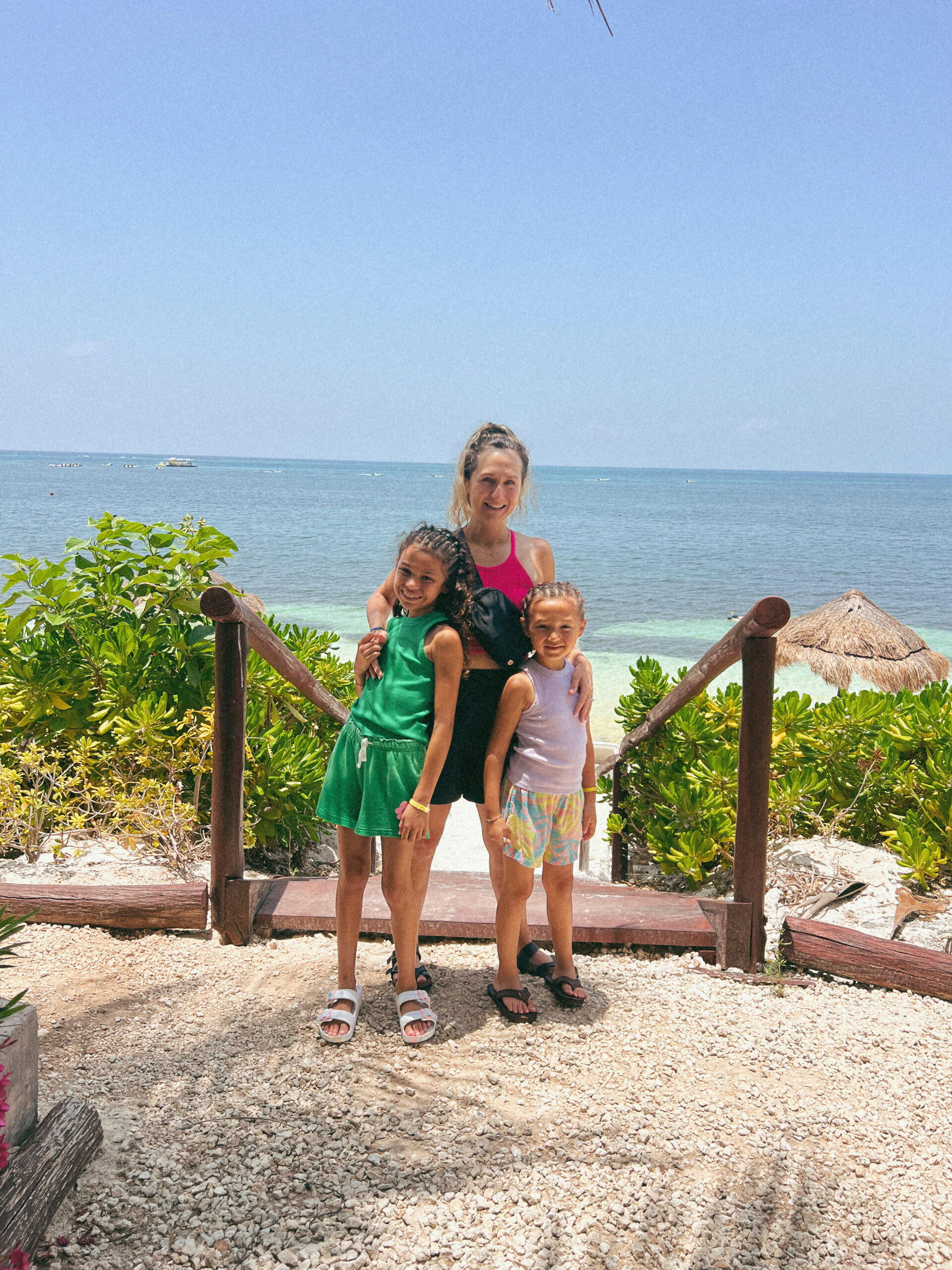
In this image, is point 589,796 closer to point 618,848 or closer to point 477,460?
point 477,460

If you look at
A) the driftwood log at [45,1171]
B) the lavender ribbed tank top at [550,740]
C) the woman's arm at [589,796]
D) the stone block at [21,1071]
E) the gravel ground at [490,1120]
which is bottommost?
the gravel ground at [490,1120]

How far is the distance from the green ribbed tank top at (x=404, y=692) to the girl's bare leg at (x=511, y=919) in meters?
0.51

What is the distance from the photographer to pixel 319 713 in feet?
16.5

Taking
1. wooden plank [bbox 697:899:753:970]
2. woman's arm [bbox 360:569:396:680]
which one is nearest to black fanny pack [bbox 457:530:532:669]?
woman's arm [bbox 360:569:396:680]

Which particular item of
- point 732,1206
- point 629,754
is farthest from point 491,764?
point 629,754

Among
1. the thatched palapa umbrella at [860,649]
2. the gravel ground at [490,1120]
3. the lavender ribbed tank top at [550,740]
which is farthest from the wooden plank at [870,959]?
the thatched palapa umbrella at [860,649]

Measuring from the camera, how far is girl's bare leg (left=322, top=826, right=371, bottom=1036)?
2.50 m

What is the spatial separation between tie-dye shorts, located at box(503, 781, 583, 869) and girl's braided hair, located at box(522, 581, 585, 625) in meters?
0.53

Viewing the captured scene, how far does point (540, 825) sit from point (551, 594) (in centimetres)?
69

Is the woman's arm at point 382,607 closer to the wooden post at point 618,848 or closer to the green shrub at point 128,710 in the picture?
the green shrub at point 128,710

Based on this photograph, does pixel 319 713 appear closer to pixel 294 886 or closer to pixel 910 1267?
pixel 294 886

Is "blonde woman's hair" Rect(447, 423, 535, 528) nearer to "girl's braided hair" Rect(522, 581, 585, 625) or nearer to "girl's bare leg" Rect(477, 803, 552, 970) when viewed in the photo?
"girl's braided hair" Rect(522, 581, 585, 625)

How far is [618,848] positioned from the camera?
516cm

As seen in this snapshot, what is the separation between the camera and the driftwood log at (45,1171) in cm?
159
